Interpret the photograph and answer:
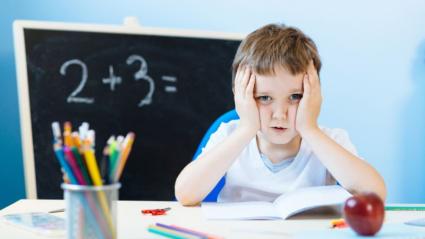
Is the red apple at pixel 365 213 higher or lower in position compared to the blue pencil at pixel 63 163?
lower

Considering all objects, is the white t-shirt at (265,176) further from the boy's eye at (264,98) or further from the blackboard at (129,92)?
the blackboard at (129,92)

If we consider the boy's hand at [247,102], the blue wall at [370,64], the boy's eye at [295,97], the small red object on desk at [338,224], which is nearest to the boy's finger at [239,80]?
the boy's hand at [247,102]

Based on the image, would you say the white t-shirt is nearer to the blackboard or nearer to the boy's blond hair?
the boy's blond hair

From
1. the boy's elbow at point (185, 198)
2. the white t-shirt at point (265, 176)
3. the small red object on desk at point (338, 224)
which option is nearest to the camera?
the small red object on desk at point (338, 224)

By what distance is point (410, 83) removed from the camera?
2277mm

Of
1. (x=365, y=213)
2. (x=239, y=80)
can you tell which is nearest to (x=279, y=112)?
(x=239, y=80)

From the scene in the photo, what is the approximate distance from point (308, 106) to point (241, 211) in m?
0.34

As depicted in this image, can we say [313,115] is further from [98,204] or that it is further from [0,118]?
[0,118]

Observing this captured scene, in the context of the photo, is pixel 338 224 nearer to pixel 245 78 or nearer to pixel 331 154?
pixel 331 154

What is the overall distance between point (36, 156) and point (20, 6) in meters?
0.57

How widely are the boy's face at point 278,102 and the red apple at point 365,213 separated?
0.44 meters

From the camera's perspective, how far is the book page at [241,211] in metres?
1.02

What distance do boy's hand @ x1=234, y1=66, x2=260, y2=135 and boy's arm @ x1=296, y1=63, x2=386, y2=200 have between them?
0.31 feet

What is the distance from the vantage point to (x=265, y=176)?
134 centimetres
